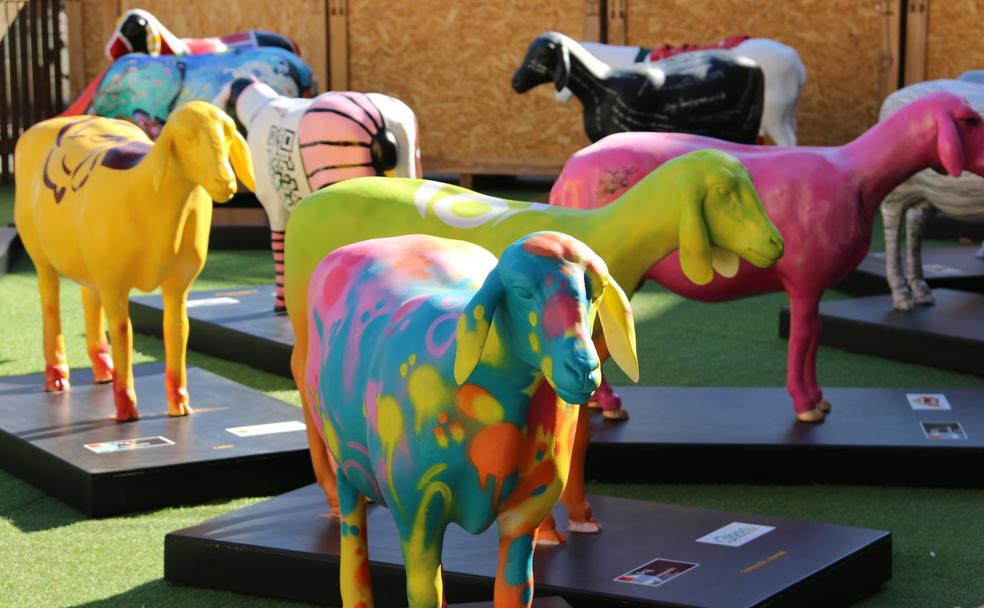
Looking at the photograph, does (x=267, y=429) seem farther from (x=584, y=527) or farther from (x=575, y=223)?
(x=575, y=223)

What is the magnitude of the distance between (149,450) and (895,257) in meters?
3.83

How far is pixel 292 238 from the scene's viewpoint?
3621mm

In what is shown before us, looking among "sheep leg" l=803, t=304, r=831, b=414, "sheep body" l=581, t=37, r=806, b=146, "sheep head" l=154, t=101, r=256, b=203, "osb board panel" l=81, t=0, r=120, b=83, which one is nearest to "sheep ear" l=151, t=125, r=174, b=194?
"sheep head" l=154, t=101, r=256, b=203

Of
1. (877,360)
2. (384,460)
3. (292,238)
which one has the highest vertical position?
(292,238)

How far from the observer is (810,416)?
478cm

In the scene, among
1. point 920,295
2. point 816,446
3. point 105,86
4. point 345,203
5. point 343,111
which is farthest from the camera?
point 105,86

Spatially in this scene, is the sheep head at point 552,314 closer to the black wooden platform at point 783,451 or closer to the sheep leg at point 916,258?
the black wooden platform at point 783,451

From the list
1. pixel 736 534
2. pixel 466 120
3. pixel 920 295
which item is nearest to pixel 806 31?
pixel 466 120

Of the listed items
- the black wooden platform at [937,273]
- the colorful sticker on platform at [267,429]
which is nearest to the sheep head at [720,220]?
the colorful sticker on platform at [267,429]

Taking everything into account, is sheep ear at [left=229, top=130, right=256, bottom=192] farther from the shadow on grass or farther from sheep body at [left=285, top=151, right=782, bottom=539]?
the shadow on grass

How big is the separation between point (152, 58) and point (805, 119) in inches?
196

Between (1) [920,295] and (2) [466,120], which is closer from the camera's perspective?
(1) [920,295]

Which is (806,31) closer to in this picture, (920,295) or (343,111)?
(920,295)

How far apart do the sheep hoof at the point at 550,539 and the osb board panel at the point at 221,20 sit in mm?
8477
